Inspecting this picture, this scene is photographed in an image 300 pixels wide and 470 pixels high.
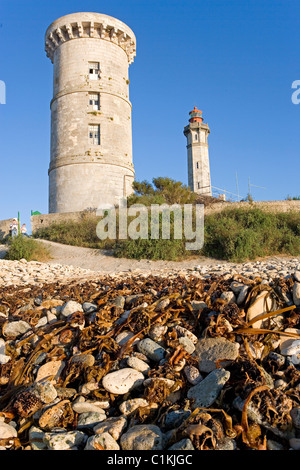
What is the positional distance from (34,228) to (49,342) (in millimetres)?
17325

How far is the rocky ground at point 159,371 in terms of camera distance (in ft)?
9.04

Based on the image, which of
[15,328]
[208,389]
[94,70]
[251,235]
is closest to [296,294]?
[208,389]

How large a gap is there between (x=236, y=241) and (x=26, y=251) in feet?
27.2

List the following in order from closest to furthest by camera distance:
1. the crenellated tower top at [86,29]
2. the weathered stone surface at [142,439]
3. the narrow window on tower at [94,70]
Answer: the weathered stone surface at [142,439], the crenellated tower top at [86,29], the narrow window on tower at [94,70]

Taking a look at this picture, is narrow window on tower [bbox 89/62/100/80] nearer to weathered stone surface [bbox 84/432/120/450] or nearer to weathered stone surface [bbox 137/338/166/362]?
weathered stone surface [bbox 137/338/166/362]

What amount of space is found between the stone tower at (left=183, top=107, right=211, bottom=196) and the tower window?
1717 cm

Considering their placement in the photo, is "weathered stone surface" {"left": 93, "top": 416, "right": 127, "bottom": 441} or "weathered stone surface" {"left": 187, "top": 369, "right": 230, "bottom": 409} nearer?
"weathered stone surface" {"left": 93, "top": 416, "right": 127, "bottom": 441}

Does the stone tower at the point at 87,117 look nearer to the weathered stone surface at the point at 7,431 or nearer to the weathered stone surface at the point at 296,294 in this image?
the weathered stone surface at the point at 296,294

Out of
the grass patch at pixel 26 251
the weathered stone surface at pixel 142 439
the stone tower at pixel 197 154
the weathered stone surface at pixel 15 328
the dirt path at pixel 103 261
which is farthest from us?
the stone tower at pixel 197 154

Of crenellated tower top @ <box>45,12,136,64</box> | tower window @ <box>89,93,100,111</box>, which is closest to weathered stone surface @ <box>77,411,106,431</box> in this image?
tower window @ <box>89,93,100,111</box>

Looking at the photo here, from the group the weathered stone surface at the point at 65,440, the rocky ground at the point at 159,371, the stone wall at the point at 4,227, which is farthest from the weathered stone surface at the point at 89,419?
the stone wall at the point at 4,227

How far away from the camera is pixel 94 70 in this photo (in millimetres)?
23281

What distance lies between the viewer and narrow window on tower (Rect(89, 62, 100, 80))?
23109 millimetres
